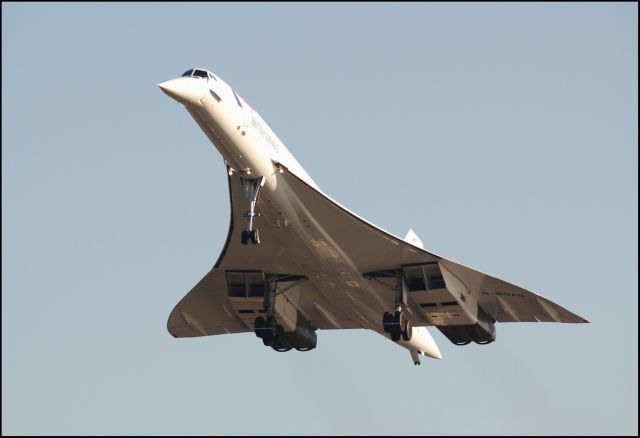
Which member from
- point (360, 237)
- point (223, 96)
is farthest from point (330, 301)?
point (223, 96)

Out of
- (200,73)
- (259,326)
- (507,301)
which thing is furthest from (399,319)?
(200,73)

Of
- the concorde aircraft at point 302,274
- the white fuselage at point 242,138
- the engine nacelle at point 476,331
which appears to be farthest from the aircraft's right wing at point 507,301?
the white fuselage at point 242,138

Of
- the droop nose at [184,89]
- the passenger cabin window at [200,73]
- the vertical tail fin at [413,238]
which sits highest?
the passenger cabin window at [200,73]

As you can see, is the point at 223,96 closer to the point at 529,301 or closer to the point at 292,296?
the point at 292,296

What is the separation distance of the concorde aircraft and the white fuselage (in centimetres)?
3

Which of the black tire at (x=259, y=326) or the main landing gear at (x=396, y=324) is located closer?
the main landing gear at (x=396, y=324)

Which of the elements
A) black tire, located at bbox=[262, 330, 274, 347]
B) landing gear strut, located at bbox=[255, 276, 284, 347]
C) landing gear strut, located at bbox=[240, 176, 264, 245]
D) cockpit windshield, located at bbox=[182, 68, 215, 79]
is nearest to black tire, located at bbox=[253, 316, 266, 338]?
landing gear strut, located at bbox=[255, 276, 284, 347]

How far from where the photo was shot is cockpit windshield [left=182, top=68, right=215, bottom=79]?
25844 millimetres

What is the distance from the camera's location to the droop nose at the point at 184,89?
81.4 ft

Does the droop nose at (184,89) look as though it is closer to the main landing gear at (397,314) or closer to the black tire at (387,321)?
the main landing gear at (397,314)

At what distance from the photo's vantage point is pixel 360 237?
29719 mm

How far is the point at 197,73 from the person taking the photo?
25922 mm

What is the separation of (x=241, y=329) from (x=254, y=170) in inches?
416

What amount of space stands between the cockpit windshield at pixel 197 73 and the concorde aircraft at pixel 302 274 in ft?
0.08
